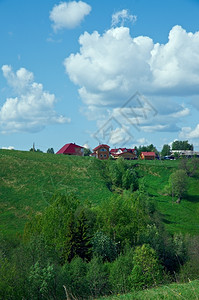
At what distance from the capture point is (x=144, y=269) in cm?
3975

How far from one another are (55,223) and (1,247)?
908cm

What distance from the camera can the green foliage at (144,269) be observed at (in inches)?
1521

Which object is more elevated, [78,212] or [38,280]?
[78,212]

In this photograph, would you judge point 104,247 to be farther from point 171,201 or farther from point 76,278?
point 171,201

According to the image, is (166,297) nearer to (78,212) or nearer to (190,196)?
(78,212)

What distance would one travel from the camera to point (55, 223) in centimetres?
4841

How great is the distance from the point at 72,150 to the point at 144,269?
107872 millimetres

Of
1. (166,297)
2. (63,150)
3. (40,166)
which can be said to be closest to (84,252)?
(166,297)

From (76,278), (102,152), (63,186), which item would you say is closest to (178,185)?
(63,186)

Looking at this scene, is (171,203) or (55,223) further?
(171,203)

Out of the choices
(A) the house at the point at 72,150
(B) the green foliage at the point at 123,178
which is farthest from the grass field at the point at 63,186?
(A) the house at the point at 72,150

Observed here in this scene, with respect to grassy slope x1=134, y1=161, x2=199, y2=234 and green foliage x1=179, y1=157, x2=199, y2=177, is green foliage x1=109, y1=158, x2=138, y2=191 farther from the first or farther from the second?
green foliage x1=179, y1=157, x2=199, y2=177

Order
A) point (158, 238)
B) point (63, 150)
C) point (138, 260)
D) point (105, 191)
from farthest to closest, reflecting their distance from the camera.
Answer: point (63, 150), point (105, 191), point (158, 238), point (138, 260)

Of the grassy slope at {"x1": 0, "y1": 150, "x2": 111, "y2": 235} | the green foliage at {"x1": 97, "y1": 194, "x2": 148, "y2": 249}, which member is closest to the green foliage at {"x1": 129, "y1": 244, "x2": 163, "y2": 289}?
the green foliage at {"x1": 97, "y1": 194, "x2": 148, "y2": 249}
